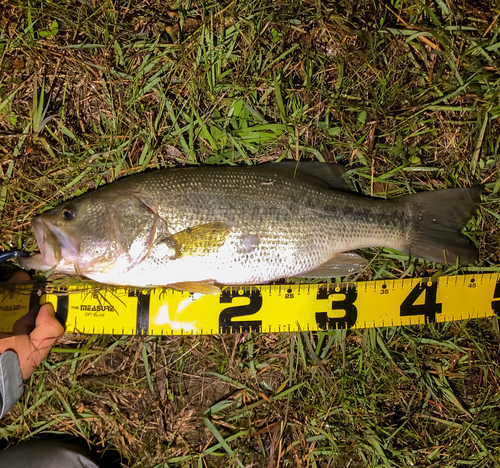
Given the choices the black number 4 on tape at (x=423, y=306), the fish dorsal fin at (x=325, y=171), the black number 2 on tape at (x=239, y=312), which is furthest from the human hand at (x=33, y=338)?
the black number 4 on tape at (x=423, y=306)

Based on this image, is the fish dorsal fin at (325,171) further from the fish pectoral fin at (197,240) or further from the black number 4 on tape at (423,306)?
the black number 4 on tape at (423,306)

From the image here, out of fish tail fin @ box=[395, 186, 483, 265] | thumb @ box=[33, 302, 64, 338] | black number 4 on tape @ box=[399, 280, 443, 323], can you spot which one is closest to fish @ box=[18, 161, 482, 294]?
fish tail fin @ box=[395, 186, 483, 265]

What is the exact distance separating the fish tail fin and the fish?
122 mm

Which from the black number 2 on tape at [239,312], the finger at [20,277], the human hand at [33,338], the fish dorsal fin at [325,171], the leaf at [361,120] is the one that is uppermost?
the leaf at [361,120]

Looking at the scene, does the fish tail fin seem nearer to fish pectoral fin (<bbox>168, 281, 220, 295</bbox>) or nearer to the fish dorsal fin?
the fish dorsal fin

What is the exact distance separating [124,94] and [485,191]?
315 centimetres

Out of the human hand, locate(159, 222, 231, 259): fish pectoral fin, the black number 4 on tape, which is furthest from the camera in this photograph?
the black number 4 on tape

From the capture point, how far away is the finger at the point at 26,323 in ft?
8.99

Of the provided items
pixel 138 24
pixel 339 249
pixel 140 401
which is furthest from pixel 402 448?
pixel 138 24

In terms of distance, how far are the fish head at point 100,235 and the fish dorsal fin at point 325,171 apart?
119 cm

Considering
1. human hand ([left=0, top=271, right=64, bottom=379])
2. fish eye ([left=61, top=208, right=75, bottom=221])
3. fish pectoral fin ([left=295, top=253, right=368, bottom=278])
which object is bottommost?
human hand ([left=0, top=271, right=64, bottom=379])

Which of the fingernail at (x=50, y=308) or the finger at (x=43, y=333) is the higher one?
the fingernail at (x=50, y=308)

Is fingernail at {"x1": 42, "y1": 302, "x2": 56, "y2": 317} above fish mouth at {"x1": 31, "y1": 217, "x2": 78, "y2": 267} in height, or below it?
below

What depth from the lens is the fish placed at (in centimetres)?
247
